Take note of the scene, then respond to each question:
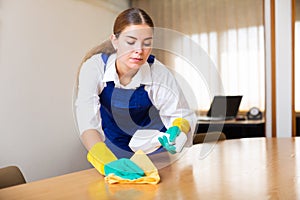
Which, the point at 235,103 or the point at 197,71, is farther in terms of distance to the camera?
the point at 235,103

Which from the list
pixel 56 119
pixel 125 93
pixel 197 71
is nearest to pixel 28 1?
pixel 56 119

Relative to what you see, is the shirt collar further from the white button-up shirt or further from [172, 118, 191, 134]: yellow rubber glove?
[172, 118, 191, 134]: yellow rubber glove

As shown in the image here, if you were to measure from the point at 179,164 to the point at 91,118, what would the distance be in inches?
14.1

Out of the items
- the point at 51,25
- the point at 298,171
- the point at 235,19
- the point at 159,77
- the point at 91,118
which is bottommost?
the point at 298,171

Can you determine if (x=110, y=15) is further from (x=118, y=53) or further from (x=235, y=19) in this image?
(x=118, y=53)

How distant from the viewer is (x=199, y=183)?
880 millimetres

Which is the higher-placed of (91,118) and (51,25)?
(51,25)

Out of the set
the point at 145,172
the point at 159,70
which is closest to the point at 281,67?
the point at 159,70

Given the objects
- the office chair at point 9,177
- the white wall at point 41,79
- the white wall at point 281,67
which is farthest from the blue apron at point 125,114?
the white wall at point 281,67

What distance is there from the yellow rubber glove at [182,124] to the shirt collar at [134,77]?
0.47ft

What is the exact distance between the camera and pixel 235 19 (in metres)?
3.79

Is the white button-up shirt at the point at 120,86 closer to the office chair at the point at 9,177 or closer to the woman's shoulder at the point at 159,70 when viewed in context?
the woman's shoulder at the point at 159,70

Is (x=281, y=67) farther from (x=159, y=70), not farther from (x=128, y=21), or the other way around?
(x=128, y=21)

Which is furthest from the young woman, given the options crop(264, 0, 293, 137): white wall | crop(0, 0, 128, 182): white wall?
crop(264, 0, 293, 137): white wall
